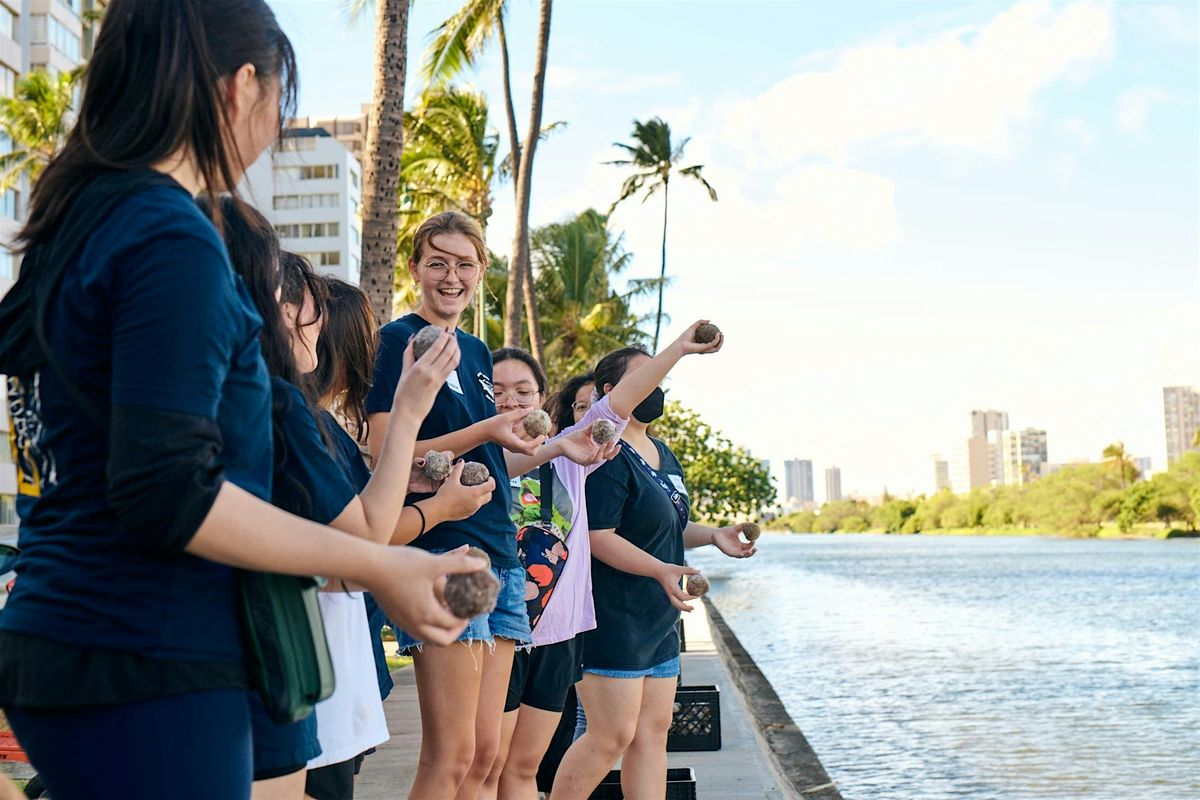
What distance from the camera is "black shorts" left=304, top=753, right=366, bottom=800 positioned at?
3049 millimetres

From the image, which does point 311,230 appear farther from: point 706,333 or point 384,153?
point 706,333

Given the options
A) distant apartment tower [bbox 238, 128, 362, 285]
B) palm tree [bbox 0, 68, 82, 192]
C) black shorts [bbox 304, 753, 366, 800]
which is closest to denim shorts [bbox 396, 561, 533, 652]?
black shorts [bbox 304, 753, 366, 800]

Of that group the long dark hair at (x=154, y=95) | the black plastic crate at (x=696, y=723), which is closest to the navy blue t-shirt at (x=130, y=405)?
the long dark hair at (x=154, y=95)

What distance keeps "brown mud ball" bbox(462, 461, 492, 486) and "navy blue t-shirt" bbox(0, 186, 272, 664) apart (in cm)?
123

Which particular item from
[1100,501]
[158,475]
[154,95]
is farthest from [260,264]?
[1100,501]

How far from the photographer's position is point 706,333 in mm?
3953

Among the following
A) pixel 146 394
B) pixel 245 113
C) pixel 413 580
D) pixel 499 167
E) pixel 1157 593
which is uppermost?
pixel 499 167

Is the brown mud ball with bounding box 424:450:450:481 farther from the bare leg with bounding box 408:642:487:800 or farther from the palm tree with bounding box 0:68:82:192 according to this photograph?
the palm tree with bounding box 0:68:82:192

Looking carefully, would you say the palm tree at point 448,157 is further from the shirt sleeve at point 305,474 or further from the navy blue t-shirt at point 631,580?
the shirt sleeve at point 305,474

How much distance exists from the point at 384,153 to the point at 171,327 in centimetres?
864

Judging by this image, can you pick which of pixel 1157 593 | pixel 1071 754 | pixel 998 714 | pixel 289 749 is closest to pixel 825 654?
pixel 998 714

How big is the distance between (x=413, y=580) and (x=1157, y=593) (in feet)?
145

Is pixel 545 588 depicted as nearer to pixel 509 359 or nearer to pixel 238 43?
pixel 509 359

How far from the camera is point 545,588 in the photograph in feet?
15.9
